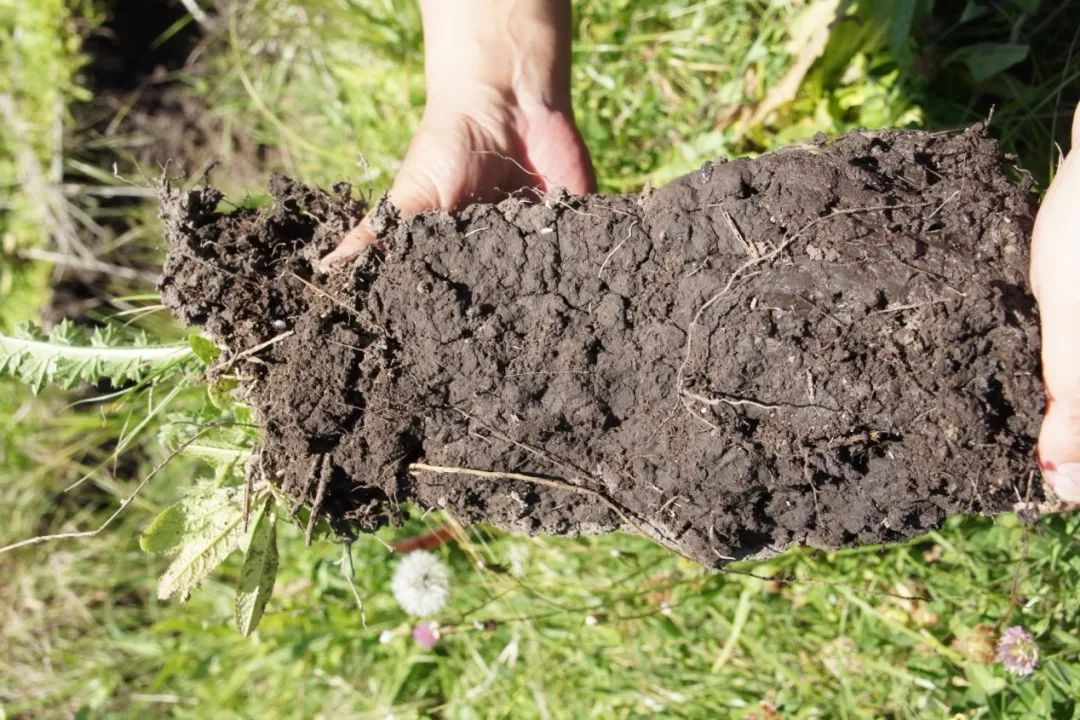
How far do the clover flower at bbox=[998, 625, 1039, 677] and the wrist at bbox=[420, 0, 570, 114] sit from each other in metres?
1.78

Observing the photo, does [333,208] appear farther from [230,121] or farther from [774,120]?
[230,121]

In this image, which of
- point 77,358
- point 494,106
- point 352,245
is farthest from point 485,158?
point 77,358

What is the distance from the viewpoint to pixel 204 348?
1.68m

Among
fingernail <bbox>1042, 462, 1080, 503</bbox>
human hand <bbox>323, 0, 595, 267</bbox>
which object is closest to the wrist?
human hand <bbox>323, 0, 595, 267</bbox>

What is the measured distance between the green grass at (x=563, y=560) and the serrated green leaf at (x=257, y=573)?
0.82 feet

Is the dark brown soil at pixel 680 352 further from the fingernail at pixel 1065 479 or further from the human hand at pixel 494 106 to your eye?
the human hand at pixel 494 106

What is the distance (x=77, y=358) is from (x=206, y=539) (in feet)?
1.86

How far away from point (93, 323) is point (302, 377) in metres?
2.59

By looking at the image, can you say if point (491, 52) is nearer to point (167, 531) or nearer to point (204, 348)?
point (204, 348)

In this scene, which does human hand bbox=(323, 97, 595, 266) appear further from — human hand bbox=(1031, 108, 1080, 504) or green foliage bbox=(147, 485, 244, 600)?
human hand bbox=(1031, 108, 1080, 504)

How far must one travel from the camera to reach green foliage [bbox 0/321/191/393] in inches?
73.9

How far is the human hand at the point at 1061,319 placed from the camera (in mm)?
1287

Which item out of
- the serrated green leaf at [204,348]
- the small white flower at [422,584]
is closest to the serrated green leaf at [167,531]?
the serrated green leaf at [204,348]

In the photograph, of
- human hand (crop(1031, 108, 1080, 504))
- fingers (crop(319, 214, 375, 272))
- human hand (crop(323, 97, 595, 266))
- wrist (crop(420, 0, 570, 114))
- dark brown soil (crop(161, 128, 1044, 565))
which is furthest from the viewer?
wrist (crop(420, 0, 570, 114))
